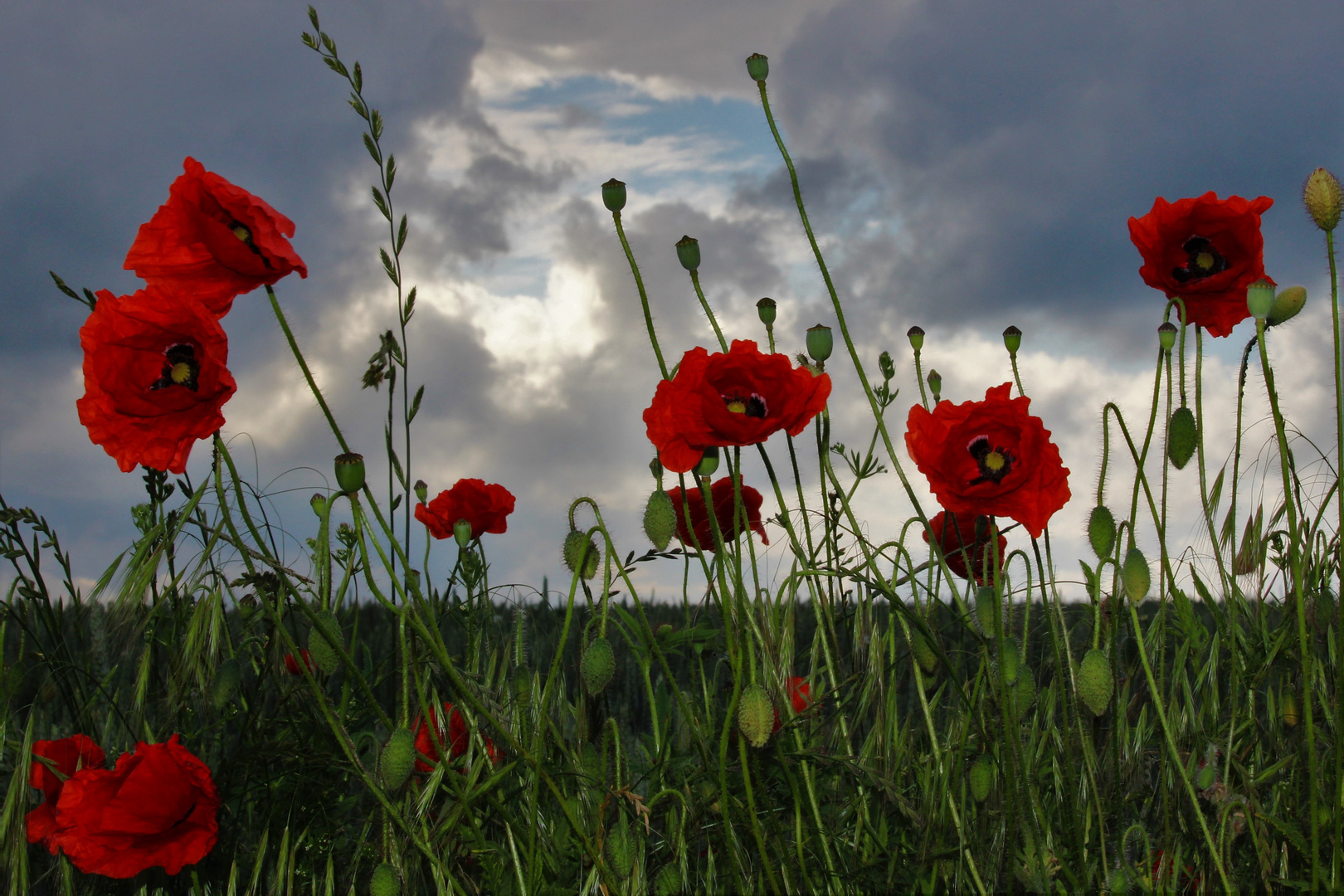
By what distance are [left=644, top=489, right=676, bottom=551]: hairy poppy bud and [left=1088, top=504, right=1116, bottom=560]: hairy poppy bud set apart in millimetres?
812

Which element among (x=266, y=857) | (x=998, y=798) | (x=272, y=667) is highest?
(x=272, y=667)

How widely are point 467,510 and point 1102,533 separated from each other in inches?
57.2

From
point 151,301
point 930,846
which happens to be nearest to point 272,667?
point 151,301

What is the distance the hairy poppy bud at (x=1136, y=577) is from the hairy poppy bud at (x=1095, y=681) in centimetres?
13

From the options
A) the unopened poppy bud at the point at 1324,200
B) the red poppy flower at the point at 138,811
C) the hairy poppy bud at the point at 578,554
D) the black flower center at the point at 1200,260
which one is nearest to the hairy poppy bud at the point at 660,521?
the hairy poppy bud at the point at 578,554

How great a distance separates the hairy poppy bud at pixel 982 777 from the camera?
67.8 inches

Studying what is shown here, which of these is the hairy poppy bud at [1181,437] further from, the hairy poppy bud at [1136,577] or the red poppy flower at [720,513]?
the red poppy flower at [720,513]

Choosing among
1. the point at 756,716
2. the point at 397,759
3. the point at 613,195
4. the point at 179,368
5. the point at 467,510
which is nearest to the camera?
the point at 756,716

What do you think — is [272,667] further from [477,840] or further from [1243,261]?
[1243,261]

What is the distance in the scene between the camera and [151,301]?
5.74 feet

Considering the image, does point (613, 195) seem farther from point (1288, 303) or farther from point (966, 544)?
point (1288, 303)

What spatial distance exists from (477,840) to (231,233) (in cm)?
112

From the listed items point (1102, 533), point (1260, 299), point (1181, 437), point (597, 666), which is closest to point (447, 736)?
point (597, 666)

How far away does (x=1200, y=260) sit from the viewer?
2252 mm
